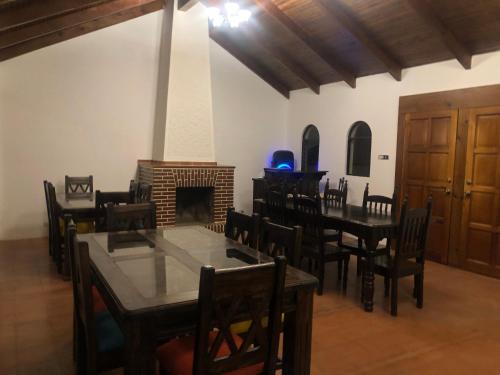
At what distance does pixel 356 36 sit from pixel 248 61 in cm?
261

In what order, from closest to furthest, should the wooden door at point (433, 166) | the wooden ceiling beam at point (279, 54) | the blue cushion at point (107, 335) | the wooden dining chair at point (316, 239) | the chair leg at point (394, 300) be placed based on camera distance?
the blue cushion at point (107, 335) → the chair leg at point (394, 300) → the wooden dining chair at point (316, 239) → the wooden door at point (433, 166) → the wooden ceiling beam at point (279, 54)

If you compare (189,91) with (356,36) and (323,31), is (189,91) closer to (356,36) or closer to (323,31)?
(323,31)

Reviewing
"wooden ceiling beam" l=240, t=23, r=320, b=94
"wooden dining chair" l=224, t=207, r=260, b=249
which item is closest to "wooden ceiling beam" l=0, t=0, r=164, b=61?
"wooden ceiling beam" l=240, t=23, r=320, b=94

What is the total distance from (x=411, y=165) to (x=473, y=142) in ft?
2.89

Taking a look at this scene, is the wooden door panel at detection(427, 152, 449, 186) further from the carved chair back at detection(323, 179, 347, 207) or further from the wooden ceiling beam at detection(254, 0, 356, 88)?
the wooden ceiling beam at detection(254, 0, 356, 88)

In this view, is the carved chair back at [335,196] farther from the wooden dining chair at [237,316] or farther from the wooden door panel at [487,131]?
the wooden dining chair at [237,316]

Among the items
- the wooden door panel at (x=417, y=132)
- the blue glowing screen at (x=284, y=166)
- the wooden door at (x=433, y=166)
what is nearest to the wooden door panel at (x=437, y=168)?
the wooden door at (x=433, y=166)

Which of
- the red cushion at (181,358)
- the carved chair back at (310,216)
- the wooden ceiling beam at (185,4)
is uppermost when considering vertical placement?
the wooden ceiling beam at (185,4)

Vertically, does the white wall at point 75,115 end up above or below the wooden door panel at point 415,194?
above

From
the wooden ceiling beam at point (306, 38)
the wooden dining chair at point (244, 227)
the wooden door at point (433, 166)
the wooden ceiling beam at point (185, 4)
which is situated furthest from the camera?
the wooden ceiling beam at point (185, 4)

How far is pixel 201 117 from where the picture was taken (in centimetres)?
593

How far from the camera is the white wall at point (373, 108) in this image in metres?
4.75

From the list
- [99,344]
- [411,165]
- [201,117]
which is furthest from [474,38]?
[99,344]

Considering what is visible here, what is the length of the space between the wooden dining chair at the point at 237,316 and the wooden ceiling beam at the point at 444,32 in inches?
147
